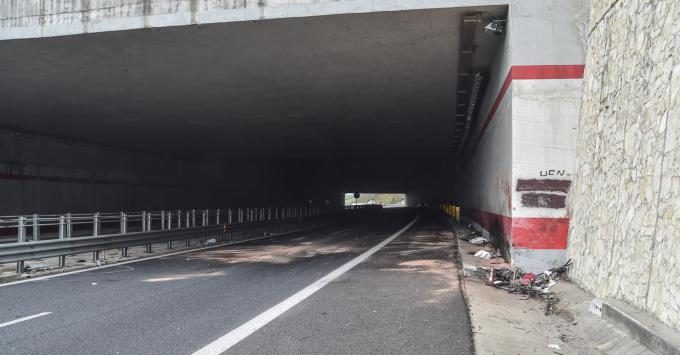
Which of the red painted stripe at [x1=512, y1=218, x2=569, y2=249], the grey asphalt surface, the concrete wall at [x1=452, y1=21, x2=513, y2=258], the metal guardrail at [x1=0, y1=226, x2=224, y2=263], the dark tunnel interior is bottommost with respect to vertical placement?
the grey asphalt surface

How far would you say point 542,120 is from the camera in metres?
9.77

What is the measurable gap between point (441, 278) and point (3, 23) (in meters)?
11.2

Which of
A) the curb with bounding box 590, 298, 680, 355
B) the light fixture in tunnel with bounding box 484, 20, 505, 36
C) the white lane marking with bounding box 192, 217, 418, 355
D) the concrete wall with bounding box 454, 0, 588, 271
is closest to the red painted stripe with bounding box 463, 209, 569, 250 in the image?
the concrete wall with bounding box 454, 0, 588, 271

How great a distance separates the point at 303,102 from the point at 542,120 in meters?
10.6

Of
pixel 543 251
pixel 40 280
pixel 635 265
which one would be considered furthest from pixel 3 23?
pixel 635 265

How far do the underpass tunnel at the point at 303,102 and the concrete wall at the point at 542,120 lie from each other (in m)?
0.02

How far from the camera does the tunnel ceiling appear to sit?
12195 millimetres

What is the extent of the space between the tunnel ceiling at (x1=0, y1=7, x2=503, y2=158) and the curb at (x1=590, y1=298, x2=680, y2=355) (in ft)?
21.9

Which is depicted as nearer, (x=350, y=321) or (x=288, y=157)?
(x=350, y=321)

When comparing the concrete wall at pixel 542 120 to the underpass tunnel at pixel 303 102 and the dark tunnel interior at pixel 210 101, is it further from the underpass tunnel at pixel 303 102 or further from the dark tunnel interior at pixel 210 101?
the dark tunnel interior at pixel 210 101

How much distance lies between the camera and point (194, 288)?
918 cm

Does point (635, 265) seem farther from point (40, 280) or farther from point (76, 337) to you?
point (40, 280)

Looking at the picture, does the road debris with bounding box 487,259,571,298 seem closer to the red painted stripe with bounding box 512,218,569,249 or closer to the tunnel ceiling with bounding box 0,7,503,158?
the red painted stripe with bounding box 512,218,569,249

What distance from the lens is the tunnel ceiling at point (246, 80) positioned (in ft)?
40.0
